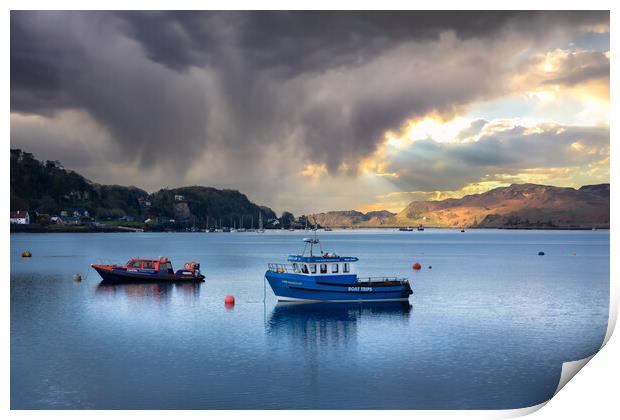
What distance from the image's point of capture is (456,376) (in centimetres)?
1788

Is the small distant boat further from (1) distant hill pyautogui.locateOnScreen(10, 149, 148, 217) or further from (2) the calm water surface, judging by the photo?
(1) distant hill pyautogui.locateOnScreen(10, 149, 148, 217)

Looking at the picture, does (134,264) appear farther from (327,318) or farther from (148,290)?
(327,318)

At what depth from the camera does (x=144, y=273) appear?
137 ft

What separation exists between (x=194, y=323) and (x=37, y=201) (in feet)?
229

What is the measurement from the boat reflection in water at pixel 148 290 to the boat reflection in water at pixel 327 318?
26.2ft

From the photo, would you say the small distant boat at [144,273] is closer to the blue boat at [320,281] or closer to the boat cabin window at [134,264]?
the boat cabin window at [134,264]

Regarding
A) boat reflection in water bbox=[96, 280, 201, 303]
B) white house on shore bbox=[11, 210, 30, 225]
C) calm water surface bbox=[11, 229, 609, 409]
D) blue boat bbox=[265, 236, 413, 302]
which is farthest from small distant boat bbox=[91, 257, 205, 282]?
white house on shore bbox=[11, 210, 30, 225]

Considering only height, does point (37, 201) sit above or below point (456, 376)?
above

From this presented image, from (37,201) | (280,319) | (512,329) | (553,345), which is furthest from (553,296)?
(37,201)

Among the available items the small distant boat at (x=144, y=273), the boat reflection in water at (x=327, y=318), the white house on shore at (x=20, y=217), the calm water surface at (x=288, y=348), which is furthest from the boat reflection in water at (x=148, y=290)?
the white house on shore at (x=20, y=217)

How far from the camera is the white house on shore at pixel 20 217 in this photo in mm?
81637

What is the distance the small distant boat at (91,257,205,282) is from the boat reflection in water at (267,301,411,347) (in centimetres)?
1300

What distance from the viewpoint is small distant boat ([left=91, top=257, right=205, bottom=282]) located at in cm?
4162

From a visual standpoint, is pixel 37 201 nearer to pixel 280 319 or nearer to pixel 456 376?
pixel 280 319
